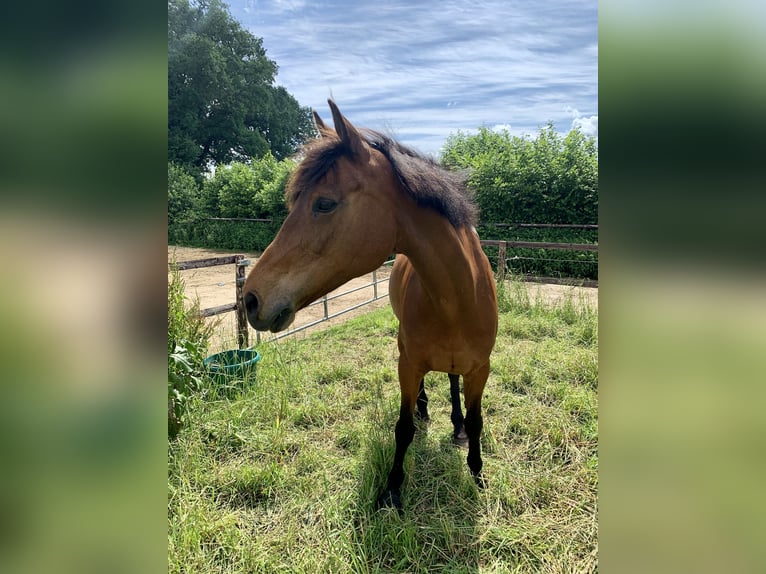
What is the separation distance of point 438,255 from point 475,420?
4.16 ft

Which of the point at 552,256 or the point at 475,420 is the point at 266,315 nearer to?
the point at 475,420

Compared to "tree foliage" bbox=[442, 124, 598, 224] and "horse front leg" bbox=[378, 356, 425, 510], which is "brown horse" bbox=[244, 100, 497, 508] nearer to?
"horse front leg" bbox=[378, 356, 425, 510]

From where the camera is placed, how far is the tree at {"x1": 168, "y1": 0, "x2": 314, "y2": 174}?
2786 cm

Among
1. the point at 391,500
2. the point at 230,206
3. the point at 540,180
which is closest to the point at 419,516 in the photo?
the point at 391,500

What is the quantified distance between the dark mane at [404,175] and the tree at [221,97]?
2829cm

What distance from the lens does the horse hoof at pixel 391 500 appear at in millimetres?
2480

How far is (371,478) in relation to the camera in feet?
8.67

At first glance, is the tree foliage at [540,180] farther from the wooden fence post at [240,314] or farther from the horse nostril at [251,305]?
the horse nostril at [251,305]

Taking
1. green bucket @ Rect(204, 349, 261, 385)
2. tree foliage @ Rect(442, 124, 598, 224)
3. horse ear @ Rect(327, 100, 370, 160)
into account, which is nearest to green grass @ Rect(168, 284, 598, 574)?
green bucket @ Rect(204, 349, 261, 385)

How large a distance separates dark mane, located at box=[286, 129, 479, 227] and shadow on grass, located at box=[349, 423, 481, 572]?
1658 mm

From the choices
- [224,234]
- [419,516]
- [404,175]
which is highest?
[224,234]
